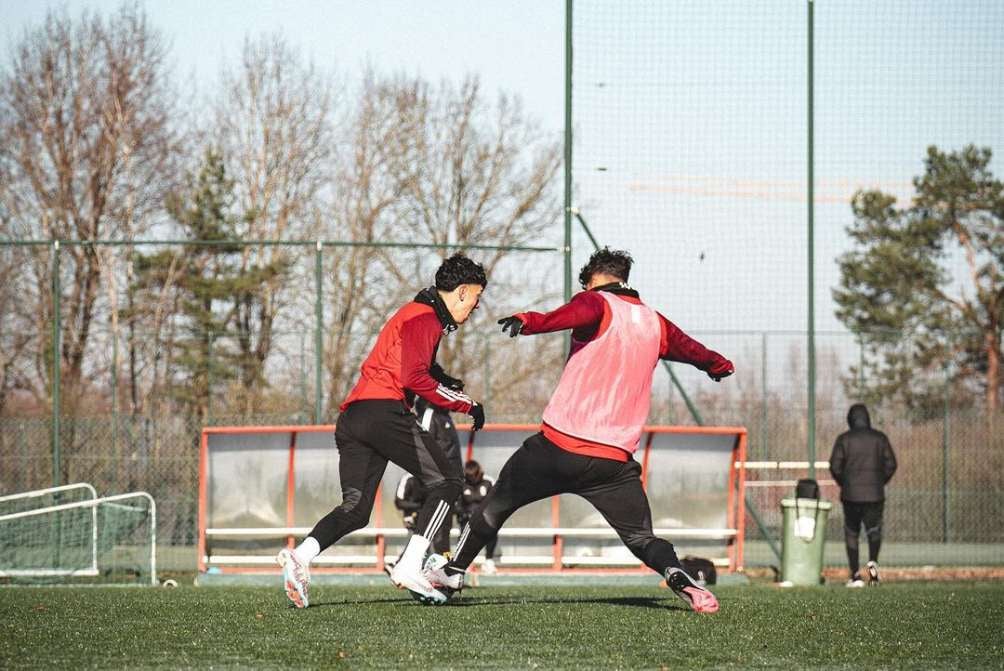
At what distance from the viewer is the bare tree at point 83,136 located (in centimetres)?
3350

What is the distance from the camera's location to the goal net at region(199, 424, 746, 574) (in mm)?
14469

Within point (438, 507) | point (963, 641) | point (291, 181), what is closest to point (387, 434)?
point (438, 507)

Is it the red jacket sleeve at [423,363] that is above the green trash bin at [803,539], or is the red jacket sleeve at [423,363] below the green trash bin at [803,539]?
above

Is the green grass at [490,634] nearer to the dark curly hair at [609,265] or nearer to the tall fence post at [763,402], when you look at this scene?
the dark curly hair at [609,265]

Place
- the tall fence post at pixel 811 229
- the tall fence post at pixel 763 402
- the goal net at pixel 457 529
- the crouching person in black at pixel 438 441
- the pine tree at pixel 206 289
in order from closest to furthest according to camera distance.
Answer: the crouching person in black at pixel 438 441, the goal net at pixel 457 529, the tall fence post at pixel 811 229, the tall fence post at pixel 763 402, the pine tree at pixel 206 289

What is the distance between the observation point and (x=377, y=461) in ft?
25.8

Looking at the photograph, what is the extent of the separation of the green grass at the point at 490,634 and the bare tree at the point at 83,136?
2651 centimetres

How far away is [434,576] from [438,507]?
1.25 ft

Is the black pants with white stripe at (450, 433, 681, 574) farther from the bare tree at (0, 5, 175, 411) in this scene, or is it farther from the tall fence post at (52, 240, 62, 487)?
the bare tree at (0, 5, 175, 411)

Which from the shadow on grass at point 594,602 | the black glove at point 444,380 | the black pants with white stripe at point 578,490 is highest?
the black glove at point 444,380

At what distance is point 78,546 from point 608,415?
8.92 meters

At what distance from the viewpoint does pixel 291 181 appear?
35406 mm

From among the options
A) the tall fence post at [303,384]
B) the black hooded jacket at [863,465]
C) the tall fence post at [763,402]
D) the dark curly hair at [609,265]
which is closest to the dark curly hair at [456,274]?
the dark curly hair at [609,265]

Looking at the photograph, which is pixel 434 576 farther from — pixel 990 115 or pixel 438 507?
pixel 990 115
